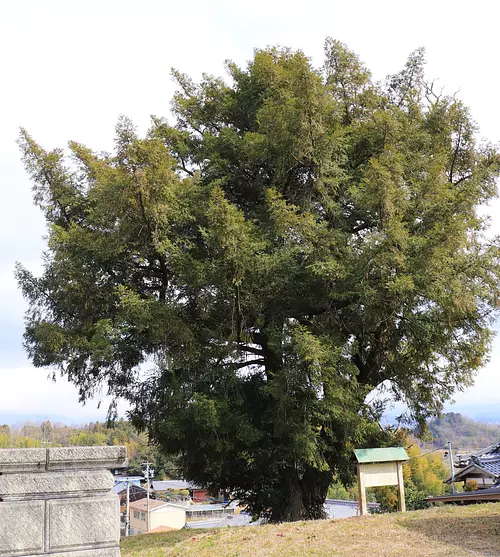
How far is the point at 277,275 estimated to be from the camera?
11320mm

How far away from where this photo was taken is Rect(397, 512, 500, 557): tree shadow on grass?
274 inches

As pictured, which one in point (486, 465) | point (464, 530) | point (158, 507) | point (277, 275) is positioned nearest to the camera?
point (464, 530)

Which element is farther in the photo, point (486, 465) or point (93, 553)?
point (486, 465)

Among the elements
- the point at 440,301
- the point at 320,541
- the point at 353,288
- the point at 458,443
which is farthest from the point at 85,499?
the point at 458,443

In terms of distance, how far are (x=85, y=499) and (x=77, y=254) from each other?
826 centimetres

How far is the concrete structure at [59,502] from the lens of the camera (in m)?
4.06

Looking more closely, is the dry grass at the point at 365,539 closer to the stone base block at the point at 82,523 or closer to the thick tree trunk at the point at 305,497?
the thick tree trunk at the point at 305,497

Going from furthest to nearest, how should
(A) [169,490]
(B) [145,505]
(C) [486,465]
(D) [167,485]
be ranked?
(D) [167,485] < (A) [169,490] < (B) [145,505] < (C) [486,465]

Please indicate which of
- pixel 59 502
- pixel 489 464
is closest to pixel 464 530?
pixel 59 502

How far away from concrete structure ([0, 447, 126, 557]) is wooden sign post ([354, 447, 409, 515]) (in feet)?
21.1

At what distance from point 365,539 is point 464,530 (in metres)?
1.36

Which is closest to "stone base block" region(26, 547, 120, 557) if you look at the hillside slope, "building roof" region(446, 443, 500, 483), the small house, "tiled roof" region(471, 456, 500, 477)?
the small house

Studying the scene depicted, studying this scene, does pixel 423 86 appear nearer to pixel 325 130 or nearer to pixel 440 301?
pixel 325 130

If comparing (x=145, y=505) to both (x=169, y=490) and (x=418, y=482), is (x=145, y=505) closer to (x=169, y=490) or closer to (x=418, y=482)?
(x=169, y=490)
